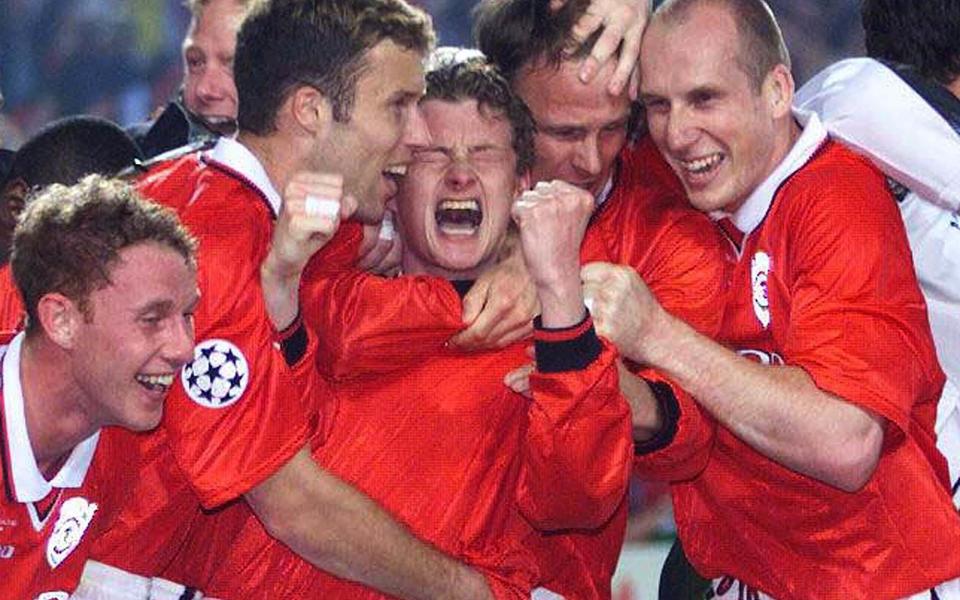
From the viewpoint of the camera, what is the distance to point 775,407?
3.94 m

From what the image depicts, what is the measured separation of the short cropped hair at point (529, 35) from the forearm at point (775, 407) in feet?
2.37

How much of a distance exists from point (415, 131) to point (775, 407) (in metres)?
0.90

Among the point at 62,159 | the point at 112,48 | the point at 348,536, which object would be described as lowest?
the point at 112,48

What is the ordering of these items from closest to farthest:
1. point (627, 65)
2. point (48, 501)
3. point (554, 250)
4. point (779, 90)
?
point (554, 250)
point (48, 501)
point (779, 90)
point (627, 65)

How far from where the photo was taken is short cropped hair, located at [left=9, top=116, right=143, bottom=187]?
5.22 meters

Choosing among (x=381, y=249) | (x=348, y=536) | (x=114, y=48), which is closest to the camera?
(x=348, y=536)

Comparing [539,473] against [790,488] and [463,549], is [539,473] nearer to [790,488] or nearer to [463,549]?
[463,549]

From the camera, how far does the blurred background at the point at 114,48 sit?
7.92 metres

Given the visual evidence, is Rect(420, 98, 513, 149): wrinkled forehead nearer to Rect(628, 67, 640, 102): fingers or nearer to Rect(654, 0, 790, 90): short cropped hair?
Rect(628, 67, 640, 102): fingers

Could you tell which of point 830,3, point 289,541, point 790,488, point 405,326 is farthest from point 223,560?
point 830,3

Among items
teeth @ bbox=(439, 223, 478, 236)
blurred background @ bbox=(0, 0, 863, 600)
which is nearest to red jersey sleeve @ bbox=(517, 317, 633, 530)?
teeth @ bbox=(439, 223, 478, 236)

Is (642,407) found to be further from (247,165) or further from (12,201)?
(12,201)

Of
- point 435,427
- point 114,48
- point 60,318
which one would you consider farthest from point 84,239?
point 114,48

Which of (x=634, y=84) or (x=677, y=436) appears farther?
(x=634, y=84)
